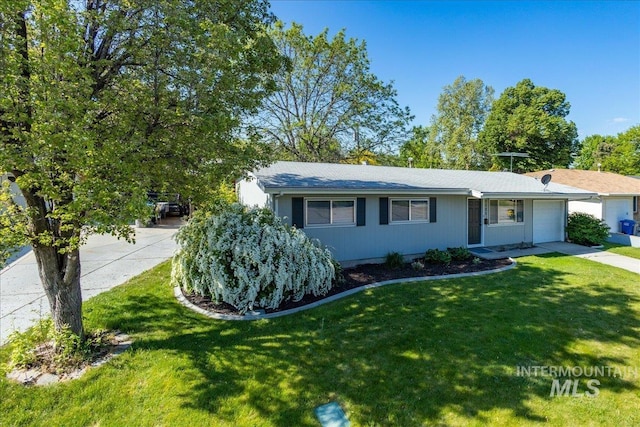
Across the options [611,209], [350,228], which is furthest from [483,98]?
[350,228]

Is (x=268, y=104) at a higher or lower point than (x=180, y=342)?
higher

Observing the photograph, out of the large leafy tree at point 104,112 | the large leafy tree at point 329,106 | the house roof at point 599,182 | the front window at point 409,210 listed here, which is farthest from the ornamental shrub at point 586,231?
the large leafy tree at point 104,112

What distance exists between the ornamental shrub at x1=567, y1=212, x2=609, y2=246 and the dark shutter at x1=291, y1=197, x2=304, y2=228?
501 inches

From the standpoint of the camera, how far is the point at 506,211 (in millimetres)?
12234

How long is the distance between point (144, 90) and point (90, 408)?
4124 millimetres

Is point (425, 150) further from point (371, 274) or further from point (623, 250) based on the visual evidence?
point (371, 274)

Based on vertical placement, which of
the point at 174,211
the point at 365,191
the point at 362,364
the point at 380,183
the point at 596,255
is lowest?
the point at 362,364

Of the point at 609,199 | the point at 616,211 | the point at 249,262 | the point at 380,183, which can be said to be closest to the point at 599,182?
the point at 609,199

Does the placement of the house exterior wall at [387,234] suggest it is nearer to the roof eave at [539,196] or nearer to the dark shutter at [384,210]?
the dark shutter at [384,210]

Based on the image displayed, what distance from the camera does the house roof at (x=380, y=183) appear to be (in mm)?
8617

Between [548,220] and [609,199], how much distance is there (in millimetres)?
6684

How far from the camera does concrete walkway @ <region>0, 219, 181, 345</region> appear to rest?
5668 millimetres

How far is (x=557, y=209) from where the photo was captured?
13.4 m

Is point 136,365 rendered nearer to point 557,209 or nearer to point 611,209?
point 557,209
